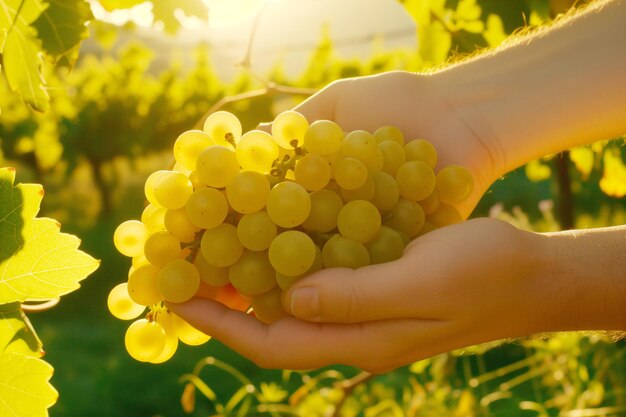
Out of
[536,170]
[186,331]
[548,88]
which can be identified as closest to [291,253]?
[186,331]

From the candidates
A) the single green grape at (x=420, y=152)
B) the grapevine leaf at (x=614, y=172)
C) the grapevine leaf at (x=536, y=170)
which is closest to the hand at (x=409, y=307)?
the single green grape at (x=420, y=152)

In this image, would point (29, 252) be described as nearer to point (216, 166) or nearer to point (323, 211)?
point (216, 166)

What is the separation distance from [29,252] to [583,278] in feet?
2.62

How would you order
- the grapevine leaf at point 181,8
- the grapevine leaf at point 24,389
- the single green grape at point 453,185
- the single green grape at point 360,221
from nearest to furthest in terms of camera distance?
the grapevine leaf at point 24,389 < the single green grape at point 360,221 < the single green grape at point 453,185 < the grapevine leaf at point 181,8

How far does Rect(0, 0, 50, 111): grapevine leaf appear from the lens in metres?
1.04

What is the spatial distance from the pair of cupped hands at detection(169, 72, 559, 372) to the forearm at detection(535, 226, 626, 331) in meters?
0.02

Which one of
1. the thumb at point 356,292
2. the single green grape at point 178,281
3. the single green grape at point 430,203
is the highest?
the single green grape at point 430,203

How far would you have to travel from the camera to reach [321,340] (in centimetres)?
99

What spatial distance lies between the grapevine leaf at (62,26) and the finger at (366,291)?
0.52m

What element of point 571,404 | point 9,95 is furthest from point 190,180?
point 9,95

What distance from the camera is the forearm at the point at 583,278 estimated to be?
103cm

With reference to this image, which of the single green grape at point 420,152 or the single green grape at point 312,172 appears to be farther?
the single green grape at point 420,152

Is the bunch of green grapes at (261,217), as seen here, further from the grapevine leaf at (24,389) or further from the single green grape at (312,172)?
the grapevine leaf at (24,389)

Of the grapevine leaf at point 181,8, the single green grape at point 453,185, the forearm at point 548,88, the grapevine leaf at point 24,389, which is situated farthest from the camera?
the forearm at point 548,88
